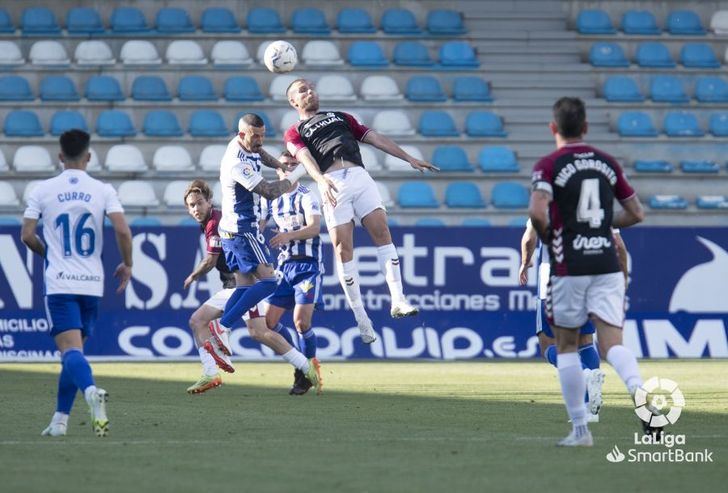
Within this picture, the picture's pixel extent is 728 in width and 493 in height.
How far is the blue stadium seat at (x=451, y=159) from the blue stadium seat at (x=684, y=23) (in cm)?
629

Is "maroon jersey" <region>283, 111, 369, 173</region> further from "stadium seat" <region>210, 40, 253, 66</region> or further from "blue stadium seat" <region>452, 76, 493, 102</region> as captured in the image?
"blue stadium seat" <region>452, 76, 493, 102</region>

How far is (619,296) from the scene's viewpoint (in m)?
8.33

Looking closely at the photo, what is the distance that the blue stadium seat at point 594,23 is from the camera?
2786 cm

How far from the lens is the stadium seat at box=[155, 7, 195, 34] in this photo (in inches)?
1041

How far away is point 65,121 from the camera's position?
2477 centimetres

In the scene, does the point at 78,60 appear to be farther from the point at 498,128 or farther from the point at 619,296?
the point at 619,296

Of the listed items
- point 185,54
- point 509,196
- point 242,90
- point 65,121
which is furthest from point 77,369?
point 185,54

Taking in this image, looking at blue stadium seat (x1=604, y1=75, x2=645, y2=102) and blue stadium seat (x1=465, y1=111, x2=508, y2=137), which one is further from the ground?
blue stadium seat (x1=604, y1=75, x2=645, y2=102)

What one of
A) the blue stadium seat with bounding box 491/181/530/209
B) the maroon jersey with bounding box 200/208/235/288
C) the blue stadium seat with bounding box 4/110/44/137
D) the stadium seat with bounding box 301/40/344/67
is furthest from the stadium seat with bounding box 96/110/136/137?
the maroon jersey with bounding box 200/208/235/288

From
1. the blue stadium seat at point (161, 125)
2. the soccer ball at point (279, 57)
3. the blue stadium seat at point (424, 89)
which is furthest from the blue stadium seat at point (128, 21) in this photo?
the soccer ball at point (279, 57)

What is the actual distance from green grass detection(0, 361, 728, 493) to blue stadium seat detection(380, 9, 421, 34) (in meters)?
12.7

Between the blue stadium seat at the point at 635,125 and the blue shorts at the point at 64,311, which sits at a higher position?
the blue stadium seat at the point at 635,125

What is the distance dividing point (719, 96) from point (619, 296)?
1956 centimetres

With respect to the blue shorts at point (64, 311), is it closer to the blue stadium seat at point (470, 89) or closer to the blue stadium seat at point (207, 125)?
the blue stadium seat at point (207, 125)
